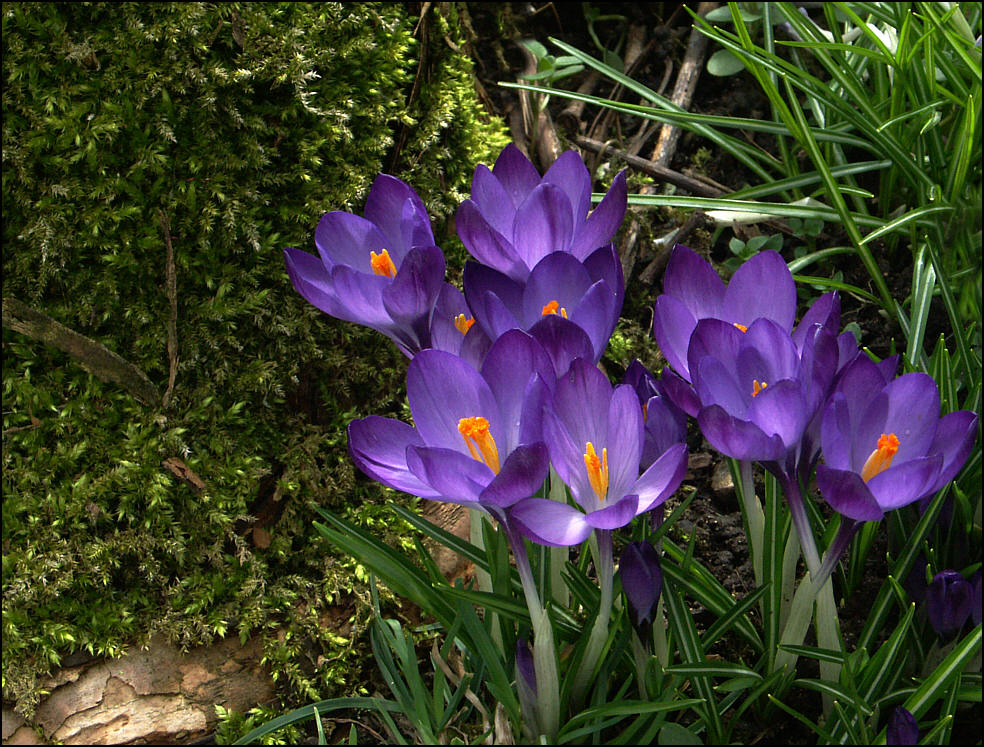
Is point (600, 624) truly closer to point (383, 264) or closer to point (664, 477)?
point (664, 477)

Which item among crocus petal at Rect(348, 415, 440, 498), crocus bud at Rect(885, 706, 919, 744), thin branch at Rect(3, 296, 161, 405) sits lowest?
thin branch at Rect(3, 296, 161, 405)

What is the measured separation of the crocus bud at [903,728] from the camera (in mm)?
912

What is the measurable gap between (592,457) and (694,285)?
34 cm

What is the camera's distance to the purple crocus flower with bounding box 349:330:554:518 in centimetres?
85

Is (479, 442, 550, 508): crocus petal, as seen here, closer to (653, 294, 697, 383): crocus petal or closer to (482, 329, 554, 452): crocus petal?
(482, 329, 554, 452): crocus petal

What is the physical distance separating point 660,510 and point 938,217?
1.05m

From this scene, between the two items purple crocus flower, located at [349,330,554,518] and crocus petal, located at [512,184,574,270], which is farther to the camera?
crocus petal, located at [512,184,574,270]

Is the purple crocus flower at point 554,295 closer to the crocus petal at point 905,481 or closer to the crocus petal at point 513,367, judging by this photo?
the crocus petal at point 513,367

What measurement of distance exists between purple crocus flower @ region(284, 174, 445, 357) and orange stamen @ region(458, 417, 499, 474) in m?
0.20

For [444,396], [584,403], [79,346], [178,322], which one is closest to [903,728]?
[584,403]

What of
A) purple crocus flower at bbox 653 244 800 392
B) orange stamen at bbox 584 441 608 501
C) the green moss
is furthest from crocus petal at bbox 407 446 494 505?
the green moss

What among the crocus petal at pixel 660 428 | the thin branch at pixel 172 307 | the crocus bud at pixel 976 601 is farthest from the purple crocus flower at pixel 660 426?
the thin branch at pixel 172 307

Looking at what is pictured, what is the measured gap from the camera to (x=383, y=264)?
1094 mm

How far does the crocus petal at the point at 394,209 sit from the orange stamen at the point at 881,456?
0.60 meters
